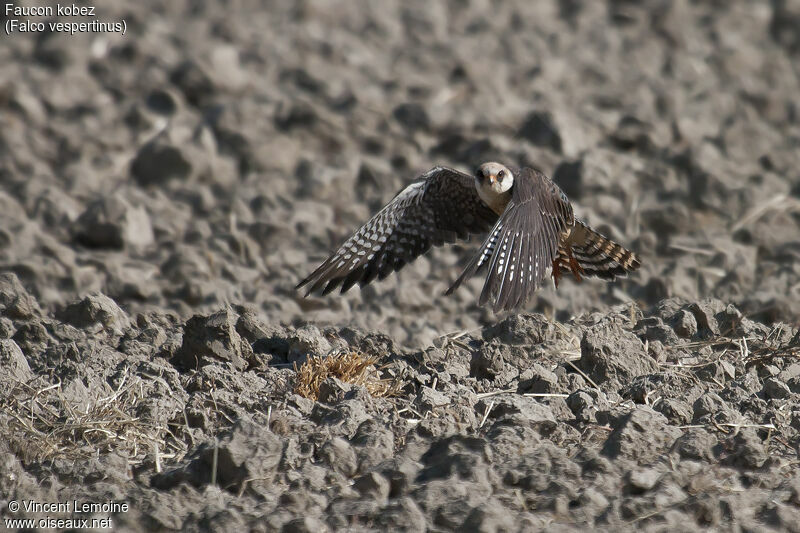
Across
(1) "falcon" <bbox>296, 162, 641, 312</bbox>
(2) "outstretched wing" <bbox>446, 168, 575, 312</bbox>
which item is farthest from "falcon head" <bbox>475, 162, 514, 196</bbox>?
(2) "outstretched wing" <bbox>446, 168, 575, 312</bbox>

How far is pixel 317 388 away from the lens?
19.2 feet

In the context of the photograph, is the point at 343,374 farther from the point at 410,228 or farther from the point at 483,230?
the point at 483,230

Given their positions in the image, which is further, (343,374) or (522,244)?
(522,244)

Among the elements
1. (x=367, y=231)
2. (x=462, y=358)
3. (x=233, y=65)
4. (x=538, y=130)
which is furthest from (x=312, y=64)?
(x=462, y=358)

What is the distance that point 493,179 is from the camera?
7379mm

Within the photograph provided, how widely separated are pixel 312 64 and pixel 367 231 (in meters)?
6.71

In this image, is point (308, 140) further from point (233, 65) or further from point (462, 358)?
point (462, 358)

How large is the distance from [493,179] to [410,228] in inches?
28.0

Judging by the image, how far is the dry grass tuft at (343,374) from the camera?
5867 mm

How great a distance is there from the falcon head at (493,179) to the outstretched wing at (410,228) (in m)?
0.28

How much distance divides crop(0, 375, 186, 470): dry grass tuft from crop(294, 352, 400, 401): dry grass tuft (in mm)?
772

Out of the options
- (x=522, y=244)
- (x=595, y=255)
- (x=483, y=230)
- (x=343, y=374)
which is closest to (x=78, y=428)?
(x=343, y=374)

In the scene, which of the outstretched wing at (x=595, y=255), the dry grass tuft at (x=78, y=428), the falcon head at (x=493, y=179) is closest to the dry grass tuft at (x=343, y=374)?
the dry grass tuft at (x=78, y=428)

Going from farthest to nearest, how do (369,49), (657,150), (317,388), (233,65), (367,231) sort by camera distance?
1. (369,49)
2. (233,65)
3. (657,150)
4. (367,231)
5. (317,388)
